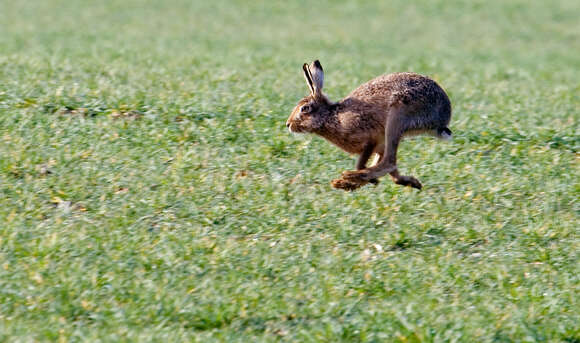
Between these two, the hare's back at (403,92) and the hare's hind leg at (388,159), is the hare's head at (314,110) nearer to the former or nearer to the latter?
the hare's back at (403,92)

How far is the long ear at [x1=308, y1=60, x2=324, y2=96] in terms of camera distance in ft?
24.1

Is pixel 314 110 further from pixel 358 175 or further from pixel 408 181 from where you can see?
pixel 408 181

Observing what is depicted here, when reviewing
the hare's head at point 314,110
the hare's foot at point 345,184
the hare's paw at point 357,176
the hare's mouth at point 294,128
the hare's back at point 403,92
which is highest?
the hare's back at point 403,92

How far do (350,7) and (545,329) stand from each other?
19366 mm

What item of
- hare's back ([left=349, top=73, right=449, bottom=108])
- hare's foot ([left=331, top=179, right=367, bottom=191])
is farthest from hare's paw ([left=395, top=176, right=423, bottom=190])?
hare's back ([left=349, top=73, right=449, bottom=108])

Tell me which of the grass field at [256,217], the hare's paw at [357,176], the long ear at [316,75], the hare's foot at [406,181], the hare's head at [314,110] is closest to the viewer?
the grass field at [256,217]

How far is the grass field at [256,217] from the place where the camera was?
5.96 meters

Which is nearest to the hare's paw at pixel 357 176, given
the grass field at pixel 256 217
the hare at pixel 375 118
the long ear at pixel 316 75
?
the hare at pixel 375 118

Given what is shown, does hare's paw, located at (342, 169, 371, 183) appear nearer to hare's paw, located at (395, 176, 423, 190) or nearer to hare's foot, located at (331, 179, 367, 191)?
hare's foot, located at (331, 179, 367, 191)

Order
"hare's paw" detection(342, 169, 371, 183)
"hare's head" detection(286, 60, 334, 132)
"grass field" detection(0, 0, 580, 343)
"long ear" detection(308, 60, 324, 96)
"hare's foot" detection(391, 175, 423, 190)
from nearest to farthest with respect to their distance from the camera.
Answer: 1. "grass field" detection(0, 0, 580, 343)
2. "hare's paw" detection(342, 169, 371, 183)
3. "long ear" detection(308, 60, 324, 96)
4. "hare's head" detection(286, 60, 334, 132)
5. "hare's foot" detection(391, 175, 423, 190)

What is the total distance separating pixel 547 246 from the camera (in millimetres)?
7188

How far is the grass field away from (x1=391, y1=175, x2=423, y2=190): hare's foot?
0.22 meters

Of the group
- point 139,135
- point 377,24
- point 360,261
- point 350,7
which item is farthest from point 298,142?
point 350,7

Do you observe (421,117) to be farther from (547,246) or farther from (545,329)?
(545,329)
